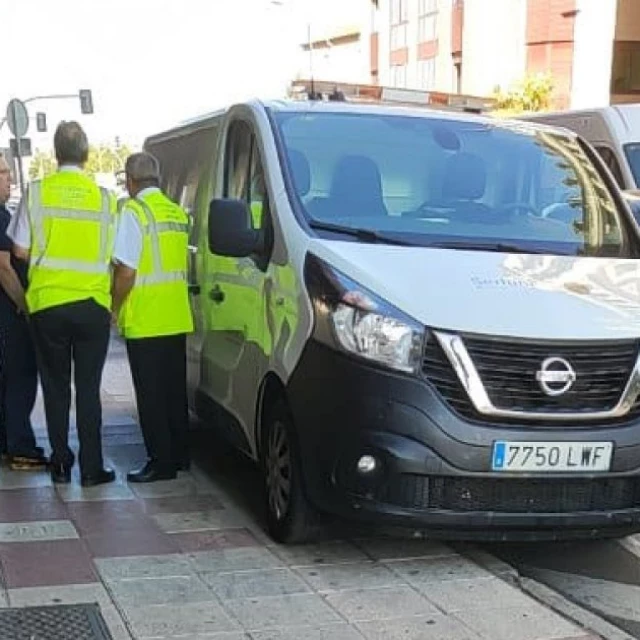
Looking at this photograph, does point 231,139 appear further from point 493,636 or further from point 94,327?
point 493,636

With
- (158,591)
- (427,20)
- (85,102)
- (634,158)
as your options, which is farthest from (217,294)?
(427,20)

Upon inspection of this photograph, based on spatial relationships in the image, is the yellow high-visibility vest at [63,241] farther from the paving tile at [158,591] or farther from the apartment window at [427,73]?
the apartment window at [427,73]

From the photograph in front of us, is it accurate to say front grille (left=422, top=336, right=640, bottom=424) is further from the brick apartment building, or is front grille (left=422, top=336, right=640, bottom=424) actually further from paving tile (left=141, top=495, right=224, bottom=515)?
the brick apartment building

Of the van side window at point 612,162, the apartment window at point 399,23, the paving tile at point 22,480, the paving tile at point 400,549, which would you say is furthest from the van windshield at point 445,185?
the apartment window at point 399,23

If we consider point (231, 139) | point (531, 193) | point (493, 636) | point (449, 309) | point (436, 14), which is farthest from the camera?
point (436, 14)

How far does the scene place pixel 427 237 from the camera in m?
4.99

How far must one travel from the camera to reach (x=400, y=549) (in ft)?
16.5

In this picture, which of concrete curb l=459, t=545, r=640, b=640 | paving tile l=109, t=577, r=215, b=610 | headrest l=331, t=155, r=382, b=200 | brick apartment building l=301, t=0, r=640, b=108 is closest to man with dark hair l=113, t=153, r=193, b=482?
headrest l=331, t=155, r=382, b=200

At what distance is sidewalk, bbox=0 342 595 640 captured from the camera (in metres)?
4.13

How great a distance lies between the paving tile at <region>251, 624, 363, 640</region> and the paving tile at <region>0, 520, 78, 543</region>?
1.37m

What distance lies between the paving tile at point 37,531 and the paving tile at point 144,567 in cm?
40

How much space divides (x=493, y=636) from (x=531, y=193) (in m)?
2.27

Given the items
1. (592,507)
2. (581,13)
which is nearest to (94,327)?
(592,507)

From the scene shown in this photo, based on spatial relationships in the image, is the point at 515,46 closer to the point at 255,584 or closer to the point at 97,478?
the point at 97,478
